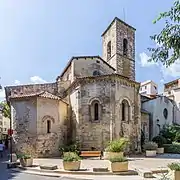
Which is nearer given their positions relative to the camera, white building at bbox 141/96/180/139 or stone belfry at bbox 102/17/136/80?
stone belfry at bbox 102/17/136/80

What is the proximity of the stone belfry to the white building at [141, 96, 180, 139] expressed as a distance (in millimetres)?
4676

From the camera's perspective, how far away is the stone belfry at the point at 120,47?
3666 centimetres

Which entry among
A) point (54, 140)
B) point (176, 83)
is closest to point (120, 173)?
point (54, 140)

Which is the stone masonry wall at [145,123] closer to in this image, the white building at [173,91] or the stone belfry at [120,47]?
the stone belfry at [120,47]

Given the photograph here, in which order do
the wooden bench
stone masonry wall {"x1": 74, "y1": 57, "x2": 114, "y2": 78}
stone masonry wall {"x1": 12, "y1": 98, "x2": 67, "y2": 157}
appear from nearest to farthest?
the wooden bench < stone masonry wall {"x1": 12, "y1": 98, "x2": 67, "y2": 157} < stone masonry wall {"x1": 74, "y1": 57, "x2": 114, "y2": 78}

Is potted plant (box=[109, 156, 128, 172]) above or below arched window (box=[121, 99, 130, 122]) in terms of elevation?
below

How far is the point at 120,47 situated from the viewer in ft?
121

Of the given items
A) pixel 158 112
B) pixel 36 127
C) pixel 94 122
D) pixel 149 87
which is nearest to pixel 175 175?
pixel 94 122

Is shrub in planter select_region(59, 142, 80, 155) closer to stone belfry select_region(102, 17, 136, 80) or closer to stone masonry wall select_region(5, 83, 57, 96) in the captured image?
stone masonry wall select_region(5, 83, 57, 96)

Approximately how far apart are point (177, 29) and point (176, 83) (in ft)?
156

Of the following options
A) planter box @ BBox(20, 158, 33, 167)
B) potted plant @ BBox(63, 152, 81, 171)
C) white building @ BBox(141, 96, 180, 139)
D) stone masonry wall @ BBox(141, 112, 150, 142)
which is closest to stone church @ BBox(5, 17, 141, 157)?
planter box @ BBox(20, 158, 33, 167)

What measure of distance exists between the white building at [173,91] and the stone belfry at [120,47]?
426 inches

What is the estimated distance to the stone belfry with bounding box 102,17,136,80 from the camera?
36656 mm

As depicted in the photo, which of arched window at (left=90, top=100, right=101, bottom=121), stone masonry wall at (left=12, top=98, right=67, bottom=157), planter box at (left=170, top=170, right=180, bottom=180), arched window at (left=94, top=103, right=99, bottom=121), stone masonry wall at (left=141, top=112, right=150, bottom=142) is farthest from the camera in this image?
stone masonry wall at (left=141, top=112, right=150, bottom=142)
